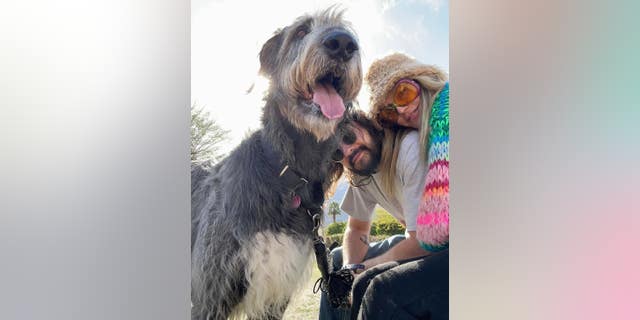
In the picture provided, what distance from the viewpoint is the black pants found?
2.34m

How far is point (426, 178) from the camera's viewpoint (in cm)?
235

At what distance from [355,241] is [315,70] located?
757 millimetres

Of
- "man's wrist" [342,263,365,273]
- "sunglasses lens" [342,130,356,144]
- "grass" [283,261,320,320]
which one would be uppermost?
"sunglasses lens" [342,130,356,144]

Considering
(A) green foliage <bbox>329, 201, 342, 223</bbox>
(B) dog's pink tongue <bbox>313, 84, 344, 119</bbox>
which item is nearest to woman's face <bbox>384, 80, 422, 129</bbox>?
(B) dog's pink tongue <bbox>313, 84, 344, 119</bbox>

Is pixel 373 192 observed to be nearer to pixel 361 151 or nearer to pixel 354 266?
pixel 361 151

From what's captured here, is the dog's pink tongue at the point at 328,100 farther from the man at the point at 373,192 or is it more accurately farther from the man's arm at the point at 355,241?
the man's arm at the point at 355,241

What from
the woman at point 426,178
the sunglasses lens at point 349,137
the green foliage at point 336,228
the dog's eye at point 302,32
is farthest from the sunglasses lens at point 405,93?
the green foliage at point 336,228

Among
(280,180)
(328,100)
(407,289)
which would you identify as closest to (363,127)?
(328,100)

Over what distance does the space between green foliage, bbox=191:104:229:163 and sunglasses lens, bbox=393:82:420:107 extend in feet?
2.53

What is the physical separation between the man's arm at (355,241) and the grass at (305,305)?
158mm

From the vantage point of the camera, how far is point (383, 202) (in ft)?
7.84

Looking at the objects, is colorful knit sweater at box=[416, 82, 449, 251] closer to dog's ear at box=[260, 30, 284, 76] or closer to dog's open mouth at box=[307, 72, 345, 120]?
dog's open mouth at box=[307, 72, 345, 120]

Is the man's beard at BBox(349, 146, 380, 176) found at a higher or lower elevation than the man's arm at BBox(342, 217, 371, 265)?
higher
